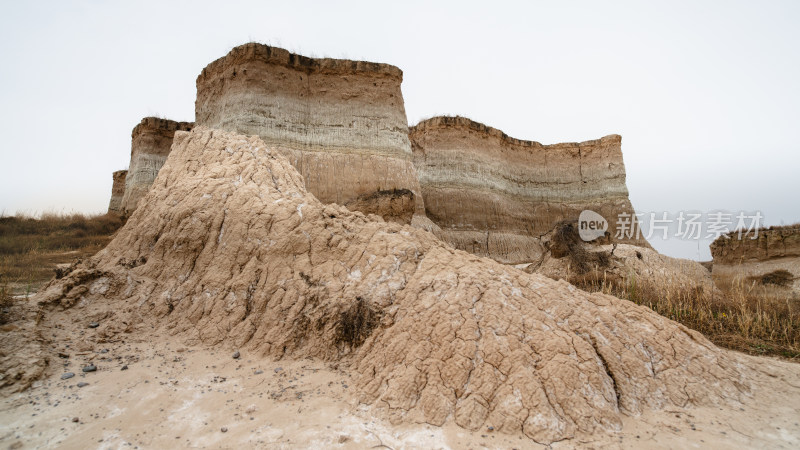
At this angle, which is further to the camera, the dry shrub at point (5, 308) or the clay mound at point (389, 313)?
the dry shrub at point (5, 308)

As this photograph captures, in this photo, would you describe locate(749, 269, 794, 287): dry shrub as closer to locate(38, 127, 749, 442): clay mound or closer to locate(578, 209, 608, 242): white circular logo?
locate(578, 209, 608, 242): white circular logo

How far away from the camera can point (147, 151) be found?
1766 cm

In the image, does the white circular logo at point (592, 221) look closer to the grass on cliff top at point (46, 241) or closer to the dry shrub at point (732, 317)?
the dry shrub at point (732, 317)

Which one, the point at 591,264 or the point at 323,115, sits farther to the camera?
the point at 323,115

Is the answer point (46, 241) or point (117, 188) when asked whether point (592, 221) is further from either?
point (117, 188)

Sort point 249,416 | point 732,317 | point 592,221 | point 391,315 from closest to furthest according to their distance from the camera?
point 249,416 < point 391,315 < point 732,317 < point 592,221

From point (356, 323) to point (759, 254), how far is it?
15.8 meters

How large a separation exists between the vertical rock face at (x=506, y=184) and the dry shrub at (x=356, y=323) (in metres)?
12.8

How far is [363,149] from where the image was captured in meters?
12.7

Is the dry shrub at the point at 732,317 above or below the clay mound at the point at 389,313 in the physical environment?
below

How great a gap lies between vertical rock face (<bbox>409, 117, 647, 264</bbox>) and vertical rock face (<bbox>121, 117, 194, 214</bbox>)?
10.6 meters

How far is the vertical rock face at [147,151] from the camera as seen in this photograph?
1709 cm

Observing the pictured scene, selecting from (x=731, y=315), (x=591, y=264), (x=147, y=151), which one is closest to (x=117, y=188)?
(x=147, y=151)

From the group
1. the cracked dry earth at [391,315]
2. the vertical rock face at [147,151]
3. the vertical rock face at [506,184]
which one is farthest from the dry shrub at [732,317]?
the vertical rock face at [147,151]
